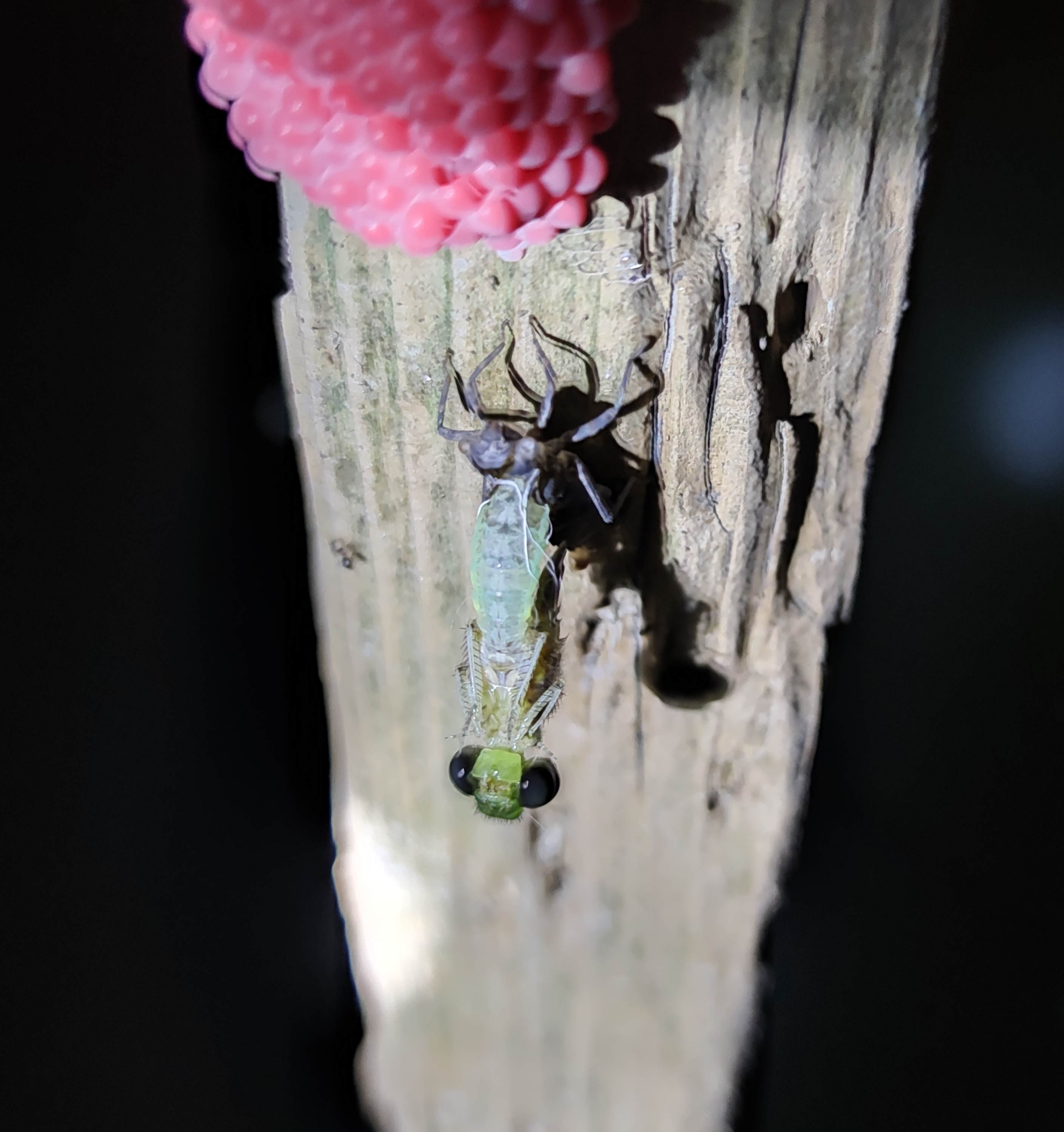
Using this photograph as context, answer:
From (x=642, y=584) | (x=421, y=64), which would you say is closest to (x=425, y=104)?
(x=421, y=64)

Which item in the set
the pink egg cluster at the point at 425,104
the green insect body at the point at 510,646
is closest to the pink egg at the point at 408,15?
the pink egg cluster at the point at 425,104

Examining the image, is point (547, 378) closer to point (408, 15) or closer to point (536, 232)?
point (536, 232)

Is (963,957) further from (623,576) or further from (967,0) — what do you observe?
(967,0)

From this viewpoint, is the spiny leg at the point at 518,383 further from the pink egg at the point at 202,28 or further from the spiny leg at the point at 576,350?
the pink egg at the point at 202,28

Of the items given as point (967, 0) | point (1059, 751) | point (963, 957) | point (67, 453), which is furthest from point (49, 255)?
point (963, 957)

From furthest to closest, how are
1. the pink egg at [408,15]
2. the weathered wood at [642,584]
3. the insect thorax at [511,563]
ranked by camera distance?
the insect thorax at [511,563]
the weathered wood at [642,584]
the pink egg at [408,15]

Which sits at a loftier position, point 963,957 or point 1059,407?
point 1059,407

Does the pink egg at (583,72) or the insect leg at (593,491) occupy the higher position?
the pink egg at (583,72)
